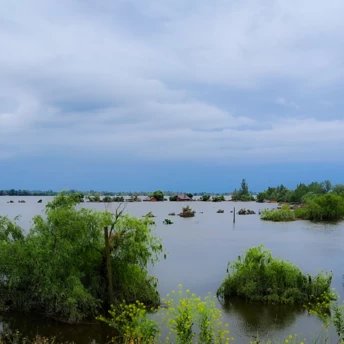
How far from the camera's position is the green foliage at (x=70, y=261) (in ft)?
57.5

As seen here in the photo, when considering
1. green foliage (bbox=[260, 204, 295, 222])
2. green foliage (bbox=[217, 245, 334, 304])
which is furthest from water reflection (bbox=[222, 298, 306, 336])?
green foliage (bbox=[260, 204, 295, 222])

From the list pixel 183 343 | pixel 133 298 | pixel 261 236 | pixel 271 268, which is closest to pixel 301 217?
pixel 261 236

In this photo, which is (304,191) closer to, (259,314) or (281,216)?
(281,216)

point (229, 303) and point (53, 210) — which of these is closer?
point (53, 210)

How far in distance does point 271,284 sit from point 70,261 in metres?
11.3

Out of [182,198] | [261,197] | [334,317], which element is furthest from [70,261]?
[261,197]

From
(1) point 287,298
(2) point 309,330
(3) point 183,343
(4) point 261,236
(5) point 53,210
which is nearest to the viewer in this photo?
(3) point 183,343

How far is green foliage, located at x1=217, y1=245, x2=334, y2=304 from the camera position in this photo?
70.7 feet

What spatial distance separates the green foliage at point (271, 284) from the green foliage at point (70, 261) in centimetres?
493

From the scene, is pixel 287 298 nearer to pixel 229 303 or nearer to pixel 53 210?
pixel 229 303

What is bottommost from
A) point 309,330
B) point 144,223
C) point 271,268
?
point 309,330

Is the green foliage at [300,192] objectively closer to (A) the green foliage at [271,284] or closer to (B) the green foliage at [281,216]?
(B) the green foliage at [281,216]

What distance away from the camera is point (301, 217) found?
274 ft

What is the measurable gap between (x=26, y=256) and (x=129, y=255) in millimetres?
4844
